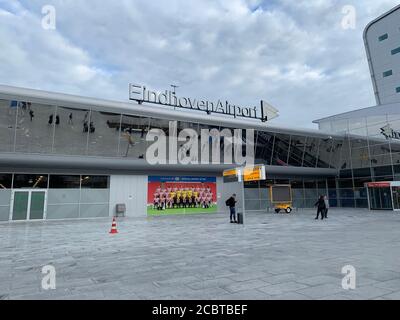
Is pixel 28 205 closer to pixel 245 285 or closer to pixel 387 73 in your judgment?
pixel 245 285

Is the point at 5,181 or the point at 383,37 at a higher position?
the point at 383,37

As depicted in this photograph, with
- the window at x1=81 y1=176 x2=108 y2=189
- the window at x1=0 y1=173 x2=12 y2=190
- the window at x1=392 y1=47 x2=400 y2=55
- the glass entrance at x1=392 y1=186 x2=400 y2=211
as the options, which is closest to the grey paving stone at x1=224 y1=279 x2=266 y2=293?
the window at x1=81 y1=176 x2=108 y2=189

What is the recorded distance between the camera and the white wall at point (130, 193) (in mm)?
22328

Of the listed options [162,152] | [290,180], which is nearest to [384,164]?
[290,180]

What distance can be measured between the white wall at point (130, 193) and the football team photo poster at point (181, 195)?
1.78 feet

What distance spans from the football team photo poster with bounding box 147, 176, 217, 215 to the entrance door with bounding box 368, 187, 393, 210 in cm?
1610

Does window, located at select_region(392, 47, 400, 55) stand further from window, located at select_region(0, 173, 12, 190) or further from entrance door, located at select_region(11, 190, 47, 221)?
window, located at select_region(0, 173, 12, 190)

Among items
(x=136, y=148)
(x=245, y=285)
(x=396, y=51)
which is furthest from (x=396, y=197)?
(x=396, y=51)

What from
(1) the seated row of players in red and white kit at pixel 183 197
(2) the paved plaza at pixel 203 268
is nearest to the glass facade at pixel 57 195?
(1) the seated row of players in red and white kit at pixel 183 197

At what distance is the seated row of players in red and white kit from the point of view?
79.5ft

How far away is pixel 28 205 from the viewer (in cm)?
1961

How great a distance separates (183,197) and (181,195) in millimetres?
299

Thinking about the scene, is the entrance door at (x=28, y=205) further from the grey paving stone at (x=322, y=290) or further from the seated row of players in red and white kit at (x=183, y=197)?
the grey paving stone at (x=322, y=290)

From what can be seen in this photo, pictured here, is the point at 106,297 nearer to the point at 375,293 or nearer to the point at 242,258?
the point at 242,258
